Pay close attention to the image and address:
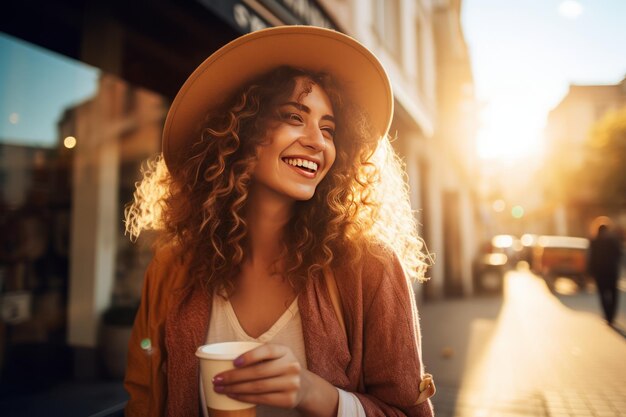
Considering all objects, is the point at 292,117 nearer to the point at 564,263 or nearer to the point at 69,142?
the point at 69,142

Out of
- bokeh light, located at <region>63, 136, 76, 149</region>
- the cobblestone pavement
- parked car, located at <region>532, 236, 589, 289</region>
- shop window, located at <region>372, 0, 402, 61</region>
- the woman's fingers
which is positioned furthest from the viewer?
parked car, located at <region>532, 236, 589, 289</region>

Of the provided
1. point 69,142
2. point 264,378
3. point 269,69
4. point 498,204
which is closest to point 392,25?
point 69,142

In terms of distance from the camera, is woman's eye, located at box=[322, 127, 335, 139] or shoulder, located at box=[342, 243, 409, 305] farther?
woman's eye, located at box=[322, 127, 335, 139]

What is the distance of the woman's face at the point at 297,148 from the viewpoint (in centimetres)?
157

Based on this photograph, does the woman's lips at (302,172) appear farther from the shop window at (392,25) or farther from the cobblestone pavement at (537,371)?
the shop window at (392,25)

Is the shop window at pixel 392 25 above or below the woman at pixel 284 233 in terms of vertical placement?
above

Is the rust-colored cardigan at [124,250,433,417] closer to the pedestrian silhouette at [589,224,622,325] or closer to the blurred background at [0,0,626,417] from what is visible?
the blurred background at [0,0,626,417]

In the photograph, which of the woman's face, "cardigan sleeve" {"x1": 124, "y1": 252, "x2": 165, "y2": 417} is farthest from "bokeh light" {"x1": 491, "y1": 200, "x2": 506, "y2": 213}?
"cardigan sleeve" {"x1": 124, "y1": 252, "x2": 165, "y2": 417}

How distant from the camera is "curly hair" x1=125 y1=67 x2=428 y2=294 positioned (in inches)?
63.6

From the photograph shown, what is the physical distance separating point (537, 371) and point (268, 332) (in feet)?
16.5

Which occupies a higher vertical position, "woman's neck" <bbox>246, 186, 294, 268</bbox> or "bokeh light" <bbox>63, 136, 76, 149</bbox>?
"bokeh light" <bbox>63, 136, 76, 149</bbox>

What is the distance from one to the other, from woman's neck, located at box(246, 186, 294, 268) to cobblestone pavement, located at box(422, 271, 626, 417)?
313 centimetres

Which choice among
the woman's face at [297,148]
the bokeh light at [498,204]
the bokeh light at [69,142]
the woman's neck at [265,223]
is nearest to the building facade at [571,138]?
the bokeh light at [498,204]

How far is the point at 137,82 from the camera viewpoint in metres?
4.77
